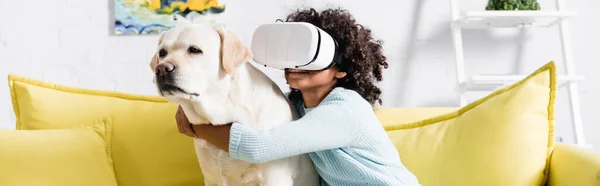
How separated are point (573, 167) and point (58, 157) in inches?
47.8

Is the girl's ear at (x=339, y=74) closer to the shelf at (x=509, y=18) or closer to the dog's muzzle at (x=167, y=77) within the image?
the dog's muzzle at (x=167, y=77)

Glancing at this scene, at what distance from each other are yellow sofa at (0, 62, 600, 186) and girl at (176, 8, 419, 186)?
6.5 inches

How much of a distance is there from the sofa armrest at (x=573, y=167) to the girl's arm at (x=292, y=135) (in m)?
0.48

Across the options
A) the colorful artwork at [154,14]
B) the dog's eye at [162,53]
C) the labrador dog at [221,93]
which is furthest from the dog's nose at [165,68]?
the colorful artwork at [154,14]

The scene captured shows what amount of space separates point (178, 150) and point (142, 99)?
20 cm

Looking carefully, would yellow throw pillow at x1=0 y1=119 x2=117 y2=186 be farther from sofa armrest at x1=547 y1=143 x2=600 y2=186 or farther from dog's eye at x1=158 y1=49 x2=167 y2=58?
sofa armrest at x1=547 y1=143 x2=600 y2=186

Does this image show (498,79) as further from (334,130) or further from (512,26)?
(334,130)

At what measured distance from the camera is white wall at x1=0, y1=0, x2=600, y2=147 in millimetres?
2361

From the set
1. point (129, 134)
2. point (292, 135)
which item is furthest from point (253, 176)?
point (129, 134)

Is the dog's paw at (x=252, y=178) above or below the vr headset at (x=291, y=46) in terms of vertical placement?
below

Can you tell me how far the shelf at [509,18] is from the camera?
6.96ft

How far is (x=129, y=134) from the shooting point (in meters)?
1.68

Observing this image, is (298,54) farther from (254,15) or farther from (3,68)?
(3,68)

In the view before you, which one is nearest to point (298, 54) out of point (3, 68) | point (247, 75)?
point (247, 75)
